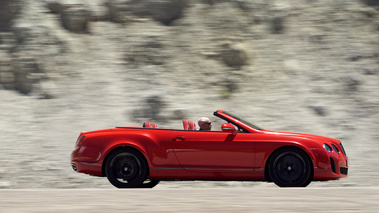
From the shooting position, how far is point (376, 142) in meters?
15.1

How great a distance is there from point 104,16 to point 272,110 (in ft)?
21.1

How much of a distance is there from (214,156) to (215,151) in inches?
3.0

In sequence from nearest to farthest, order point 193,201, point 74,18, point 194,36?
1. point 193,201
2. point 194,36
3. point 74,18

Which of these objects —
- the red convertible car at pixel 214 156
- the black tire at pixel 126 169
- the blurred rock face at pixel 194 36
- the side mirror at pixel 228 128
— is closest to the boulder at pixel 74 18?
the blurred rock face at pixel 194 36

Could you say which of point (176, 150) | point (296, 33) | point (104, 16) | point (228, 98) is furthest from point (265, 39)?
point (176, 150)

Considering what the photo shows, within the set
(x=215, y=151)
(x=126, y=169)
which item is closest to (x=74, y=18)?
(x=126, y=169)

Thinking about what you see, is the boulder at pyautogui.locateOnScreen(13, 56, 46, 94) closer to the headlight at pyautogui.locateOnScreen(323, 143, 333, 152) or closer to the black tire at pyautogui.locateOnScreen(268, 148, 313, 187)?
the black tire at pyautogui.locateOnScreen(268, 148, 313, 187)

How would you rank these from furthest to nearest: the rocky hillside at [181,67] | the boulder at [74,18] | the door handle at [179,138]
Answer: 1. the boulder at [74,18]
2. the rocky hillside at [181,67]
3. the door handle at [179,138]

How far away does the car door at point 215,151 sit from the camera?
886 centimetres

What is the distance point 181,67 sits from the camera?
58.9 feet

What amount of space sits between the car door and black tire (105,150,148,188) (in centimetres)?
58

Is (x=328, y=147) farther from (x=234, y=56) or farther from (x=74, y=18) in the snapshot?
(x=74, y=18)

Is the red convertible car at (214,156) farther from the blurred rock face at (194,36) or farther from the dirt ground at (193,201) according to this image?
the blurred rock face at (194,36)

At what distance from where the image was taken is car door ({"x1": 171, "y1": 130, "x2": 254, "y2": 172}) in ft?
29.1
